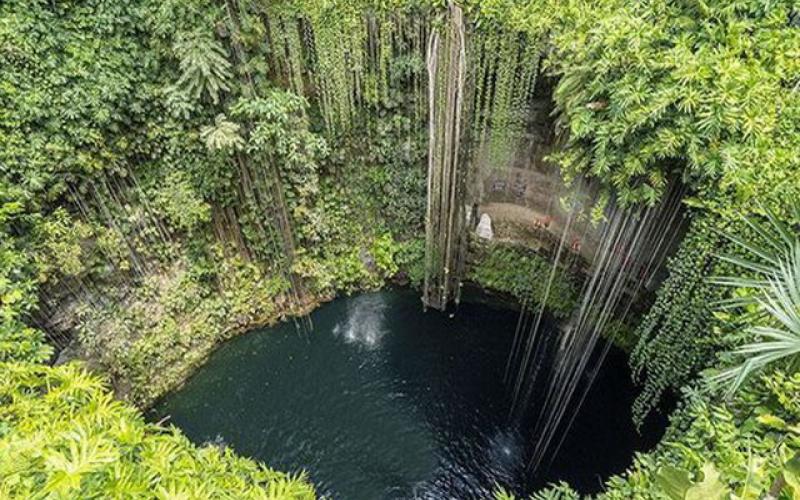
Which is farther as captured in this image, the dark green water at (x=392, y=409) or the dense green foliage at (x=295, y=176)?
the dark green water at (x=392, y=409)

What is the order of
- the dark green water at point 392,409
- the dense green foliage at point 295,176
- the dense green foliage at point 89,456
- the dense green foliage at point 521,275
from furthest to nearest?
the dense green foliage at point 521,275 < the dark green water at point 392,409 < the dense green foliage at point 295,176 < the dense green foliage at point 89,456

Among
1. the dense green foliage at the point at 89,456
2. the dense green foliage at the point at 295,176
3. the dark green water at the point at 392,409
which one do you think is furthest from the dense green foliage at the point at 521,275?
the dense green foliage at the point at 89,456

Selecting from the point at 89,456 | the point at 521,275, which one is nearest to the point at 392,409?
the point at 521,275

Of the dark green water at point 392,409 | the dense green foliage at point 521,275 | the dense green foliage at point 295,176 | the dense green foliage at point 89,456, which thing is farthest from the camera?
the dense green foliage at point 521,275

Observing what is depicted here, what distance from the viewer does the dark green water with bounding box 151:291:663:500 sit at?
6.31 metres

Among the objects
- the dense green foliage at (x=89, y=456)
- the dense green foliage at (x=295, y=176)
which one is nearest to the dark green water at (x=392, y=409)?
the dense green foliage at (x=295, y=176)

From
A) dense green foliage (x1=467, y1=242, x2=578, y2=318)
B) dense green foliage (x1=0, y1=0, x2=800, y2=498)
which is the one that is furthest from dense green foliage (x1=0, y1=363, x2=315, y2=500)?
dense green foliage (x1=467, y1=242, x2=578, y2=318)

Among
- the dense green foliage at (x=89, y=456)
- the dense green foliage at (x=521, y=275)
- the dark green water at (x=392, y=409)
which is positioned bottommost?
the dark green water at (x=392, y=409)

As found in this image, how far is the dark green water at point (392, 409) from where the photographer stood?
6309mm

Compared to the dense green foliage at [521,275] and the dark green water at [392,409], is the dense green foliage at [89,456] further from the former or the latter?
the dense green foliage at [521,275]

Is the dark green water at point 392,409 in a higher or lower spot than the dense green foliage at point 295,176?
lower

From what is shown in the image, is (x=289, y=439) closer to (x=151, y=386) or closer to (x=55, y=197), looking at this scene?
(x=151, y=386)

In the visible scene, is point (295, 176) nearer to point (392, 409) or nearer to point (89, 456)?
point (392, 409)

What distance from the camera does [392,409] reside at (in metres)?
7.10
